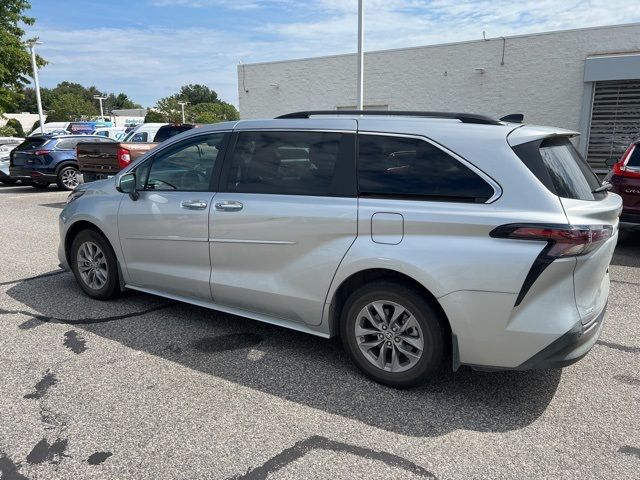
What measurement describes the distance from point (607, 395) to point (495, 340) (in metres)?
1.03

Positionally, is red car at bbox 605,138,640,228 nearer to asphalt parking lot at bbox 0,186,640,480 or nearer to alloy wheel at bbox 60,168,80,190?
asphalt parking lot at bbox 0,186,640,480

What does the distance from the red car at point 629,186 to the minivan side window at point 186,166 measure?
578 cm

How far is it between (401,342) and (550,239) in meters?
1.13

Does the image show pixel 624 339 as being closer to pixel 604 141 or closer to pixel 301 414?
pixel 301 414

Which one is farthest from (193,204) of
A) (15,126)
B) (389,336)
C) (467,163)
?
(15,126)

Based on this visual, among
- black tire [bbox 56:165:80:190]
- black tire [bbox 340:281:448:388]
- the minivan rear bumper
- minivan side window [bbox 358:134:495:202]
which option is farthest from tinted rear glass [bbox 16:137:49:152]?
the minivan rear bumper

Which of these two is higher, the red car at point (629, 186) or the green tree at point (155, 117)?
the green tree at point (155, 117)

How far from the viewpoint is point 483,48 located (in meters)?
16.0

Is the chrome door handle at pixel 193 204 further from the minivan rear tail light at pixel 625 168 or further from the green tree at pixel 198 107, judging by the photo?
the green tree at pixel 198 107

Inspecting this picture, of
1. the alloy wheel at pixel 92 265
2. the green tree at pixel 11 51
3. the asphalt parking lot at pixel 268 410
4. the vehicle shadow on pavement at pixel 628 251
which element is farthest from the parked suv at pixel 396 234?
the green tree at pixel 11 51

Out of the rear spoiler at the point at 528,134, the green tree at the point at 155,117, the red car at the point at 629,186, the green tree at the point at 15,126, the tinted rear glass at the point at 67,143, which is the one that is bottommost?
the red car at the point at 629,186

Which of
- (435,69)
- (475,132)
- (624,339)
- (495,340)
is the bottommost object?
(624,339)

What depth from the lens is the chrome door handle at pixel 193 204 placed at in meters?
4.16

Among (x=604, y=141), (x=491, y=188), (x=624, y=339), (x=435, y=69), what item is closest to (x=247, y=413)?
(x=491, y=188)
